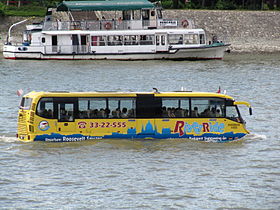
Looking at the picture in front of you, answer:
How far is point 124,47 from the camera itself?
70.0 m

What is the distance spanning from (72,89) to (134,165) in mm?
23110

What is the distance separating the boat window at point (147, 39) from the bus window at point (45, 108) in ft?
142

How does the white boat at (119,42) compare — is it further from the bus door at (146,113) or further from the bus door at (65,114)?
the bus door at (65,114)

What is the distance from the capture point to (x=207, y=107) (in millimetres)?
28109

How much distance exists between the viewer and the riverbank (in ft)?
277

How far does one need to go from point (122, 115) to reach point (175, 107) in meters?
1.92

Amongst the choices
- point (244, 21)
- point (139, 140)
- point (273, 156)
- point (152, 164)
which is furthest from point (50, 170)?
point (244, 21)

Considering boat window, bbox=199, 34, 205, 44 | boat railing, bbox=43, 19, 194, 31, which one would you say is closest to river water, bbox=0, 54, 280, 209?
boat window, bbox=199, 34, 205, 44

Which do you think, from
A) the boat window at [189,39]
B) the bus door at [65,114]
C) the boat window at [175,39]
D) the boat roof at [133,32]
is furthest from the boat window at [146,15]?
the bus door at [65,114]

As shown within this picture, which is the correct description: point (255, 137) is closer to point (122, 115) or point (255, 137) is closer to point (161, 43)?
point (122, 115)

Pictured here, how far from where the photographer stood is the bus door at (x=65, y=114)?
27.5 metres

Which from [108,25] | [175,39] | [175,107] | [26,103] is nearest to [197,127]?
[175,107]

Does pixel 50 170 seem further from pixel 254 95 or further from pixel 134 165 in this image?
pixel 254 95

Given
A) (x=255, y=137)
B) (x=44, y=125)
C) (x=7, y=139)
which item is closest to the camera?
(x=44, y=125)
